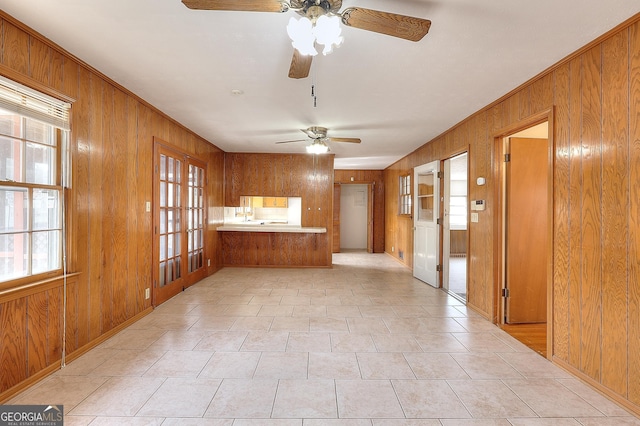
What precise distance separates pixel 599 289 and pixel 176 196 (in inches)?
188

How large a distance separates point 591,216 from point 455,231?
6.34 m

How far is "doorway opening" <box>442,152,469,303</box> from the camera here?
471cm

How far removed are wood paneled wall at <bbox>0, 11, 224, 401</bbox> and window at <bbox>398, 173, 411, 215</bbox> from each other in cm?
477

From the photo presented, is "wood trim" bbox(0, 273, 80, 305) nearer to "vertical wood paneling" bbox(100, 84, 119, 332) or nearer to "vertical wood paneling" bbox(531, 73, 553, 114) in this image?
"vertical wood paneling" bbox(100, 84, 119, 332)

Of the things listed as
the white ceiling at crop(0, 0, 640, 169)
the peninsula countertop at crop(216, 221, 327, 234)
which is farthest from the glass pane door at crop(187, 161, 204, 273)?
the white ceiling at crop(0, 0, 640, 169)

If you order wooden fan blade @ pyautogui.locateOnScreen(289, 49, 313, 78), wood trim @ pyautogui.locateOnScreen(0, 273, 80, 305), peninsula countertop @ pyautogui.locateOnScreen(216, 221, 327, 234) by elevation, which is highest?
wooden fan blade @ pyautogui.locateOnScreen(289, 49, 313, 78)

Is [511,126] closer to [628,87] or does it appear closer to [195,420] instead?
[628,87]

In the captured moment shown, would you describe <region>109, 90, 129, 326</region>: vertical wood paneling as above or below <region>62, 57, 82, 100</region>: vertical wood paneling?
below

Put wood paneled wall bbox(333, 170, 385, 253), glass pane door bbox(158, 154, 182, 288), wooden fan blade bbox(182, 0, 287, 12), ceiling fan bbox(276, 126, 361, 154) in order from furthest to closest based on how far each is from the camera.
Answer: wood paneled wall bbox(333, 170, 385, 253), ceiling fan bbox(276, 126, 361, 154), glass pane door bbox(158, 154, 182, 288), wooden fan blade bbox(182, 0, 287, 12)

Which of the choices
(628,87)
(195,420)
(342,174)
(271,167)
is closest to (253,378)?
(195,420)

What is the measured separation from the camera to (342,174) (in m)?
8.76

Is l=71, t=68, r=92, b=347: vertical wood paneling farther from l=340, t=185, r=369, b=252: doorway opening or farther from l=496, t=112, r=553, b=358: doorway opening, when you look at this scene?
l=340, t=185, r=369, b=252: doorway opening

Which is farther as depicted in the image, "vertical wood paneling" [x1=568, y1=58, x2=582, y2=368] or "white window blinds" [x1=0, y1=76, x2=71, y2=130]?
"vertical wood paneling" [x1=568, y1=58, x2=582, y2=368]

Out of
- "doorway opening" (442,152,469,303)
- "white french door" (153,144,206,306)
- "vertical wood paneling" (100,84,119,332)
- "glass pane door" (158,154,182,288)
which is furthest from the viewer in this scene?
"doorway opening" (442,152,469,303)
